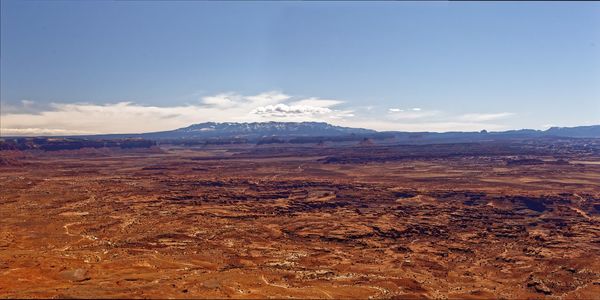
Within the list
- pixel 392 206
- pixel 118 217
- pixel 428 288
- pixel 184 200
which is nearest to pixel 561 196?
pixel 392 206

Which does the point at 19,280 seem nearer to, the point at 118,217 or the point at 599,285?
the point at 118,217

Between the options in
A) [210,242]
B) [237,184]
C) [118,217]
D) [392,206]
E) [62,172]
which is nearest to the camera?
[210,242]

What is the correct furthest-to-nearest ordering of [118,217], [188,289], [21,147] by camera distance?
[21,147]
[118,217]
[188,289]

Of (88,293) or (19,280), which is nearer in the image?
(88,293)

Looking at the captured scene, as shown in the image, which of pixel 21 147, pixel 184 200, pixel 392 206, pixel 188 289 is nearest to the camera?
pixel 188 289

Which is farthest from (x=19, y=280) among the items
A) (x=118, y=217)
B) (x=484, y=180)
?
(x=484, y=180)

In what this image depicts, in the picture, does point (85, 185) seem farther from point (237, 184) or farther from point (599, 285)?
point (599, 285)
